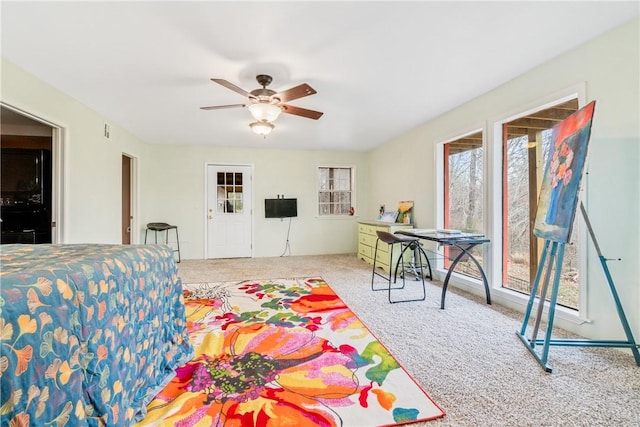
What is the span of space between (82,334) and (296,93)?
2.24m

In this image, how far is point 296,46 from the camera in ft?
6.98

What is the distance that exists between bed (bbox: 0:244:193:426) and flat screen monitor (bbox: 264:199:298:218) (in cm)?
402

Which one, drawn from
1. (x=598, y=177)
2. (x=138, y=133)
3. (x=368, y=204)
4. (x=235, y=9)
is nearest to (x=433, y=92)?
(x=598, y=177)

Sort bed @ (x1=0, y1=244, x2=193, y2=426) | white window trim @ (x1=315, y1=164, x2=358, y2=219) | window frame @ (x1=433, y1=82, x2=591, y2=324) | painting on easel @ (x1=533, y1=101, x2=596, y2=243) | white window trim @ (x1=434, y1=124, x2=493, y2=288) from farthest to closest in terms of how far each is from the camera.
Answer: white window trim @ (x1=315, y1=164, x2=358, y2=219)
white window trim @ (x1=434, y1=124, x2=493, y2=288)
window frame @ (x1=433, y1=82, x2=591, y2=324)
painting on easel @ (x1=533, y1=101, x2=596, y2=243)
bed @ (x1=0, y1=244, x2=193, y2=426)

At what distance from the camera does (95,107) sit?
3.41 meters

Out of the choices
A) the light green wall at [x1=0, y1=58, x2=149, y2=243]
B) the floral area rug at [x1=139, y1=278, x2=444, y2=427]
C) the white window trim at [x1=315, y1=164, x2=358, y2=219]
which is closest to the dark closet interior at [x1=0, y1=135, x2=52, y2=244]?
the light green wall at [x1=0, y1=58, x2=149, y2=243]

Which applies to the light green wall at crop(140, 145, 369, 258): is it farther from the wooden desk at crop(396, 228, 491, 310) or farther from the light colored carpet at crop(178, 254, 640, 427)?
the wooden desk at crop(396, 228, 491, 310)

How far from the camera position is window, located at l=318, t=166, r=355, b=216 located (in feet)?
20.4

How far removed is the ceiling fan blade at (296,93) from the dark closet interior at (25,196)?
10.7 feet

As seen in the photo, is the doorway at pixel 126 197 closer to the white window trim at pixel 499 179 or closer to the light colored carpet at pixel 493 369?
the light colored carpet at pixel 493 369

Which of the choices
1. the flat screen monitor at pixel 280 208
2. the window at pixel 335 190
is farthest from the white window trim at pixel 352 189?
the flat screen monitor at pixel 280 208

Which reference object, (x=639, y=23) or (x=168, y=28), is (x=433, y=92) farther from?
(x=168, y=28)

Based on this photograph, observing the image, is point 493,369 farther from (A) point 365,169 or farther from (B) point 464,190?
(A) point 365,169

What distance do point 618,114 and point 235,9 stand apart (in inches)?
112
